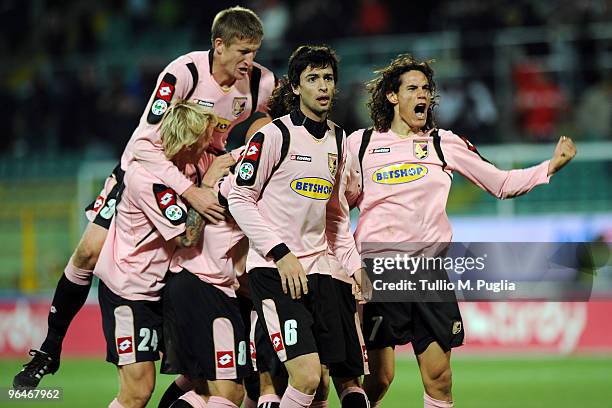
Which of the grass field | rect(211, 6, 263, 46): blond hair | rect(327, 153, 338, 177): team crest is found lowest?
the grass field

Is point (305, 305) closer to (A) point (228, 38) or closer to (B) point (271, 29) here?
(A) point (228, 38)

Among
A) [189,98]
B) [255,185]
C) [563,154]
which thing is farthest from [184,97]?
[563,154]

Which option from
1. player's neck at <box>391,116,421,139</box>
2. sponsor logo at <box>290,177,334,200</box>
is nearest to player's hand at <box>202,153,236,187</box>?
sponsor logo at <box>290,177,334,200</box>

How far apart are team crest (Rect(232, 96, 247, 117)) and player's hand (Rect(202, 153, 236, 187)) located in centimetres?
57

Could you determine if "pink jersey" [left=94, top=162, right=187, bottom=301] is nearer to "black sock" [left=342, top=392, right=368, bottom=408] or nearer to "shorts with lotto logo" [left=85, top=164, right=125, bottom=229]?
"shorts with lotto logo" [left=85, top=164, right=125, bottom=229]

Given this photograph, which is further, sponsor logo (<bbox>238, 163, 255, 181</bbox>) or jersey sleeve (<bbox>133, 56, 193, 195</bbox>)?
jersey sleeve (<bbox>133, 56, 193, 195</bbox>)

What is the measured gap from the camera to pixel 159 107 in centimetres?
650

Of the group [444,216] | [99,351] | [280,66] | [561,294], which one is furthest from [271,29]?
[444,216]

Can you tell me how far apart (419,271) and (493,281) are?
0.85 metres

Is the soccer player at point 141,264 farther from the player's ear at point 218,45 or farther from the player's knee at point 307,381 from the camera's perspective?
the player's knee at point 307,381

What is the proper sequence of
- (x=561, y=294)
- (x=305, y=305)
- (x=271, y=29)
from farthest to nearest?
(x=271, y=29) < (x=561, y=294) < (x=305, y=305)

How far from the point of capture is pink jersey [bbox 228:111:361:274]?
571cm

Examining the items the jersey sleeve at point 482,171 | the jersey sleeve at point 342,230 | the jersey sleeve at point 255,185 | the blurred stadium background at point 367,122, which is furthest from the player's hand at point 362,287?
the blurred stadium background at point 367,122

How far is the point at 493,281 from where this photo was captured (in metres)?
6.98
